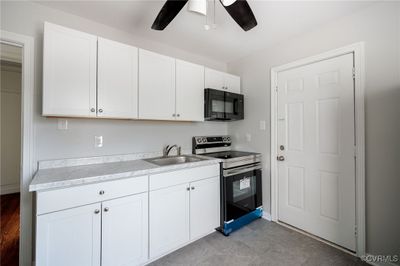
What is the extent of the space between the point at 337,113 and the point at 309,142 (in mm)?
437

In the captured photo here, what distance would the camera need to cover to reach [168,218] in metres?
1.84

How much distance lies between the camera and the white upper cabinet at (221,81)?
258 cm

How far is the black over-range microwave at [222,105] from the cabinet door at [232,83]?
0.49 feet

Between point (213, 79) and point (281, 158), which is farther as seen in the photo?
point (213, 79)

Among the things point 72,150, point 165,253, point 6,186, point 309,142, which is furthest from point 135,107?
point 6,186

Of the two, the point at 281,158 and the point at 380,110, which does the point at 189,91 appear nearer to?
the point at 281,158

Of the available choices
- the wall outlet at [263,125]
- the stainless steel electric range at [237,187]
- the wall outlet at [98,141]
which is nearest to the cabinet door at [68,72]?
the wall outlet at [98,141]

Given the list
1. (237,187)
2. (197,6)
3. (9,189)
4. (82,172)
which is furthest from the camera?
(9,189)

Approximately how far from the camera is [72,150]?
1876 mm

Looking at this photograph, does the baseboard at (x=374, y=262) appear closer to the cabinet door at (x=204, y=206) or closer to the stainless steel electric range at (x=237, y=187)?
the stainless steel electric range at (x=237, y=187)

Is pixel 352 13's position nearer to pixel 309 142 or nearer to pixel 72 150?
pixel 309 142

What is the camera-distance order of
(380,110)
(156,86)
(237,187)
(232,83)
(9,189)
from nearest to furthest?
(380,110)
(156,86)
(237,187)
(232,83)
(9,189)

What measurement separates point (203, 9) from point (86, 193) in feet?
5.33

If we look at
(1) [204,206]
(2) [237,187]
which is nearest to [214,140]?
(2) [237,187]
